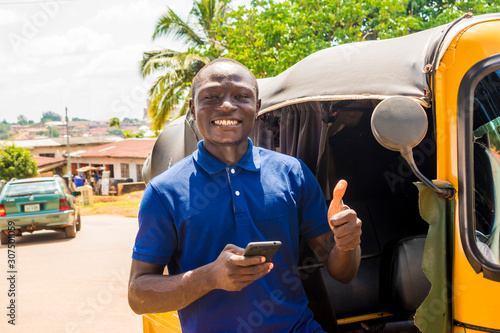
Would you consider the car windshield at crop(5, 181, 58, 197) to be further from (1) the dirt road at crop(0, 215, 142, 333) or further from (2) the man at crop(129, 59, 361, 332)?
(2) the man at crop(129, 59, 361, 332)

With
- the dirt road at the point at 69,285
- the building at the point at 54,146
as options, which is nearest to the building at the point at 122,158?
the building at the point at 54,146

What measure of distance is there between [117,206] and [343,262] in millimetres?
21190

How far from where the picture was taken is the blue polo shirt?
193cm

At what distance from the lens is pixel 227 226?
1956 millimetres

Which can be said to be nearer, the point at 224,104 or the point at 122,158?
the point at 224,104

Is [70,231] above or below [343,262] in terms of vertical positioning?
below

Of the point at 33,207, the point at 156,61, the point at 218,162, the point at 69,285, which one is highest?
the point at 156,61

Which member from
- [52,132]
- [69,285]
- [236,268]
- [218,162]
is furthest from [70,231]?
[52,132]

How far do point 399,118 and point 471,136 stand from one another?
0.33 m

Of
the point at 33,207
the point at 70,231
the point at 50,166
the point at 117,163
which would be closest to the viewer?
the point at 33,207

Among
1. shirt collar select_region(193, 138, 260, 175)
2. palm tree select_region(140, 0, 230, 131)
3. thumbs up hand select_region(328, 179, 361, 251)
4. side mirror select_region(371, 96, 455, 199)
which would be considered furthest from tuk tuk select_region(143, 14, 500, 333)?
palm tree select_region(140, 0, 230, 131)

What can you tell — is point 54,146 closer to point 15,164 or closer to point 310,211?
point 15,164

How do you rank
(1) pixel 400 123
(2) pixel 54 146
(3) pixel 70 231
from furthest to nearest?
(2) pixel 54 146
(3) pixel 70 231
(1) pixel 400 123

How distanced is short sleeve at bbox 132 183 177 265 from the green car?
34.5 feet
